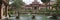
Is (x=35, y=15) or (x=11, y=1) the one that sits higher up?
(x=11, y=1)

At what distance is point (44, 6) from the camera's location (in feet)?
9.29

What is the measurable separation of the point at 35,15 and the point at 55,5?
1.22 feet

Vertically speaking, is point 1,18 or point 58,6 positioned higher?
point 58,6

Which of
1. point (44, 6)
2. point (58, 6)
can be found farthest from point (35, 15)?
point (58, 6)

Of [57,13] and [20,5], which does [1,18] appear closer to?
[20,5]

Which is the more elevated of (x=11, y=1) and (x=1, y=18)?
(x=11, y=1)

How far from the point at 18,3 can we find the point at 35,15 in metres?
0.35

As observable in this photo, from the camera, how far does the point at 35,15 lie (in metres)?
2.84

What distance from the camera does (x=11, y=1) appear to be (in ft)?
9.29

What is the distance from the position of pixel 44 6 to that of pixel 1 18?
75 cm

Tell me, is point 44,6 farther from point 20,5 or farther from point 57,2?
point 20,5

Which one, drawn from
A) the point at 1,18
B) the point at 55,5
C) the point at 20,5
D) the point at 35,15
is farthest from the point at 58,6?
the point at 1,18

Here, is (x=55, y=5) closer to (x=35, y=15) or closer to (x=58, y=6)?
(x=58, y=6)

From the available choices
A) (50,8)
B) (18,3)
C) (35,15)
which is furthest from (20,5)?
(50,8)
